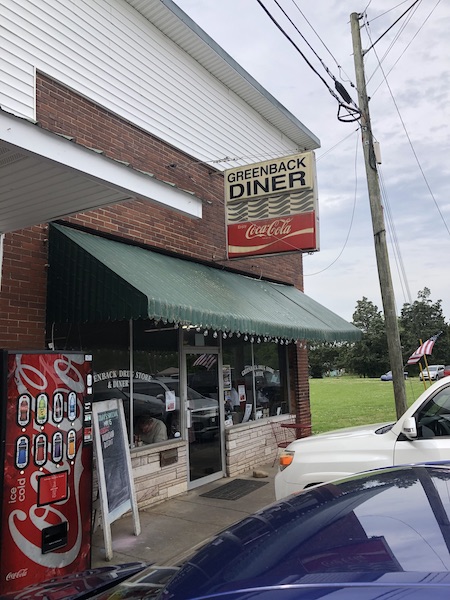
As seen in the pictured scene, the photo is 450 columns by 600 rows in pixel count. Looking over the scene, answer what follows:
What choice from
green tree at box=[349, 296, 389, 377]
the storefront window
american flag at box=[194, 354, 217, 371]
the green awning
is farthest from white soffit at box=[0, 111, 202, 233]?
green tree at box=[349, 296, 389, 377]

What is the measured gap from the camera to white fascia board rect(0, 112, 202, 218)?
11.5 feet

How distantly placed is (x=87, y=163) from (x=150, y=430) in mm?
4333

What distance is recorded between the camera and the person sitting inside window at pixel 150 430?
23.1 ft

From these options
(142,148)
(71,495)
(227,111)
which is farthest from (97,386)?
(227,111)

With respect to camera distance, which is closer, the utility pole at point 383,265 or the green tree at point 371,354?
the utility pole at point 383,265

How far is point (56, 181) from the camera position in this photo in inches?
167

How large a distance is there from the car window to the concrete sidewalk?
2.13 m

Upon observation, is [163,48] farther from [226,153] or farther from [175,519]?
[175,519]

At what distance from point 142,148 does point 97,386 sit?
3628 mm

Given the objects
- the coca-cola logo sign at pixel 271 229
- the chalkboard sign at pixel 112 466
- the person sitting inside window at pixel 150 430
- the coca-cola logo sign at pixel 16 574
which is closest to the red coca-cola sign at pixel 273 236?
the coca-cola logo sign at pixel 271 229

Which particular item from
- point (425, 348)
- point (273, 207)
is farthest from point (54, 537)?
point (425, 348)

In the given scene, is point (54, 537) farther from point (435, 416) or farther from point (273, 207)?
point (273, 207)

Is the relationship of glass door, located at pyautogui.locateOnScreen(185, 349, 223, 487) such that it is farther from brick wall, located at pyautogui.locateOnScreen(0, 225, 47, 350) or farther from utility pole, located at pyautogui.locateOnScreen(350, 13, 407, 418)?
utility pole, located at pyautogui.locateOnScreen(350, 13, 407, 418)

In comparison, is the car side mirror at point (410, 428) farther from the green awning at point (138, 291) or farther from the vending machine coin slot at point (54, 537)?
the vending machine coin slot at point (54, 537)
